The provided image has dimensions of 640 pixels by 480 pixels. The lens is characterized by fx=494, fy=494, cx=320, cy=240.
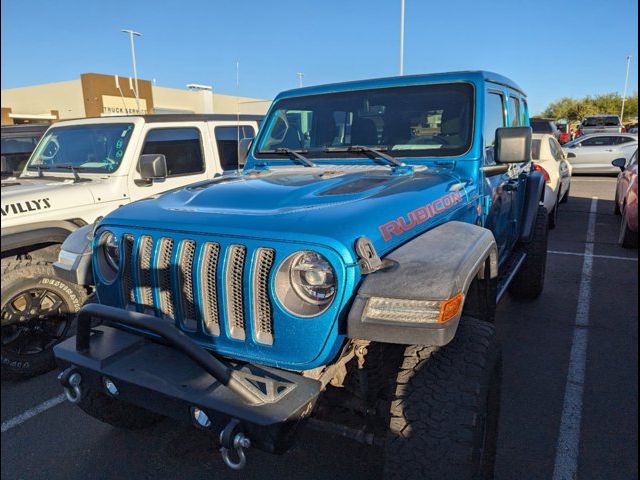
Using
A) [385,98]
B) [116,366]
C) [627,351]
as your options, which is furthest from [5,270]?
[627,351]

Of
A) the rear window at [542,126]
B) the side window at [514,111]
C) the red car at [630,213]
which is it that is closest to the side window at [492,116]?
the side window at [514,111]

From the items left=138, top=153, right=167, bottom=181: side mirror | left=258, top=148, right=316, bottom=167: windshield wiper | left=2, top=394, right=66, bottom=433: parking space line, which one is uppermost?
left=258, top=148, right=316, bottom=167: windshield wiper

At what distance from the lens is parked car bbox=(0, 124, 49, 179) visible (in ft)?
21.2

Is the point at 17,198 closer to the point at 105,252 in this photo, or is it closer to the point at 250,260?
the point at 105,252

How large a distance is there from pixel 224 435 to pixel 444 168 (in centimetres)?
217

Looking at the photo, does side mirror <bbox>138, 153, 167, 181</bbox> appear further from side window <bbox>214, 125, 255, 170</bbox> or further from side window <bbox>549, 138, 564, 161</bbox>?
side window <bbox>549, 138, 564, 161</bbox>

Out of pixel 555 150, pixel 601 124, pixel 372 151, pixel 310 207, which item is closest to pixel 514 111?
pixel 372 151

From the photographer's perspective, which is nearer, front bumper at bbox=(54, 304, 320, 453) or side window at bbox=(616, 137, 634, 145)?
front bumper at bbox=(54, 304, 320, 453)

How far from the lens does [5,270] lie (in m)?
3.55

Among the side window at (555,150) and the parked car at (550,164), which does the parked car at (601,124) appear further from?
the parked car at (550,164)

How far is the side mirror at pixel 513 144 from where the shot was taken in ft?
10.1

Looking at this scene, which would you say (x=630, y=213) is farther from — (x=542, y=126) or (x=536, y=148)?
(x=542, y=126)

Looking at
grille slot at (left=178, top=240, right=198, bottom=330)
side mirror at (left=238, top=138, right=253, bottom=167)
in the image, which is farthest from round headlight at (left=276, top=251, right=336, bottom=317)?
side mirror at (left=238, top=138, right=253, bottom=167)

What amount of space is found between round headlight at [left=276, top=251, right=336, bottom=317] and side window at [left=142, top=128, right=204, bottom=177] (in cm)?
367
